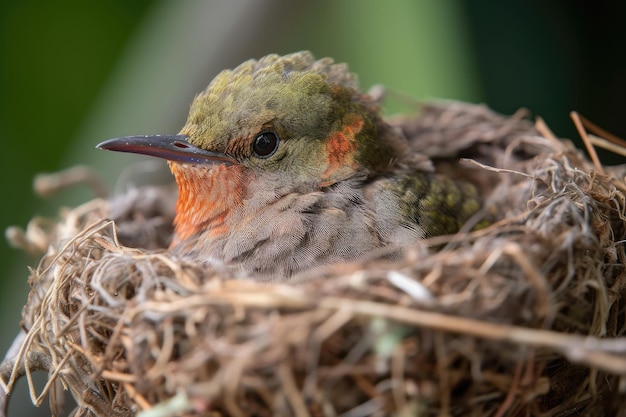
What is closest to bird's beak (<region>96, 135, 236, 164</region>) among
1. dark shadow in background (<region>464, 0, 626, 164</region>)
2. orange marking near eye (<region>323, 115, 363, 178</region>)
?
orange marking near eye (<region>323, 115, 363, 178</region>)

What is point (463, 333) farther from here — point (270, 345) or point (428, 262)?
point (270, 345)

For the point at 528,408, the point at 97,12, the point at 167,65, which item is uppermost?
the point at 97,12

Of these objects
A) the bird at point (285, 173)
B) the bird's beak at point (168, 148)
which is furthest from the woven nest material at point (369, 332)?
the bird's beak at point (168, 148)

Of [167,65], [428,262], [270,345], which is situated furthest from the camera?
[167,65]

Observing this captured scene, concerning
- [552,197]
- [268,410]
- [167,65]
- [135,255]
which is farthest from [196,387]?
[167,65]

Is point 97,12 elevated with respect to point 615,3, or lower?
elevated

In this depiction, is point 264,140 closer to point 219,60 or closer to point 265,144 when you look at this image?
point 265,144

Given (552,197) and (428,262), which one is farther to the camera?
(552,197)
